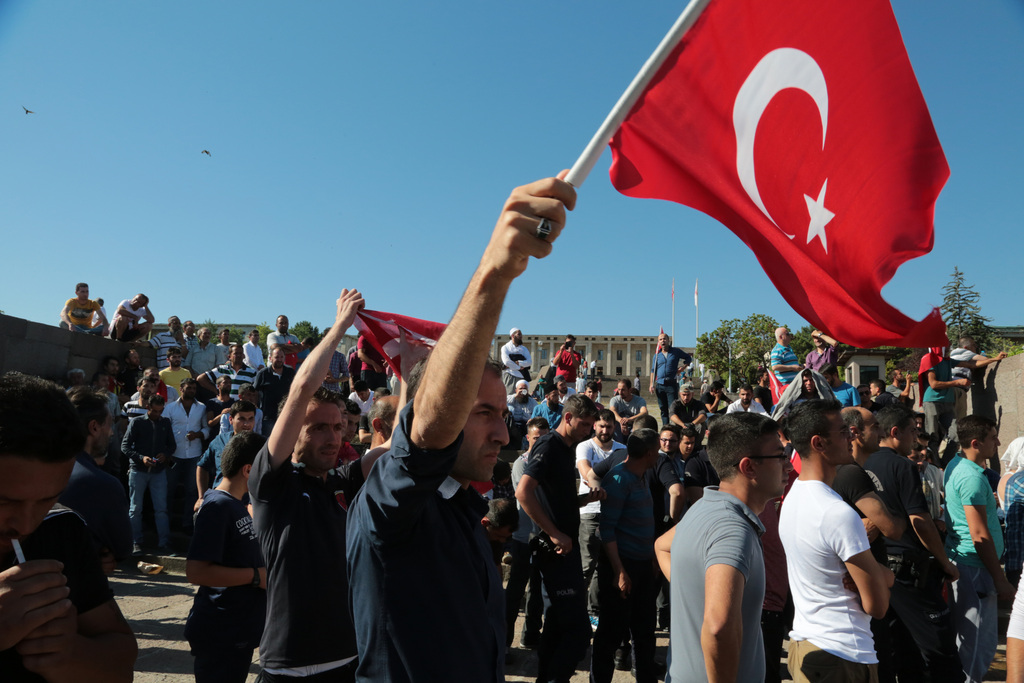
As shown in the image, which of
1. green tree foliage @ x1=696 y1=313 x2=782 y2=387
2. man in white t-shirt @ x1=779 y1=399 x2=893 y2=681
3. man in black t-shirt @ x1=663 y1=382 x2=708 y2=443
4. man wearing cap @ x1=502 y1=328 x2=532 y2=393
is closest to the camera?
man in white t-shirt @ x1=779 y1=399 x2=893 y2=681

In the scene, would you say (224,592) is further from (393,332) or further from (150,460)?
(150,460)

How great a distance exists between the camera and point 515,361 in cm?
1510

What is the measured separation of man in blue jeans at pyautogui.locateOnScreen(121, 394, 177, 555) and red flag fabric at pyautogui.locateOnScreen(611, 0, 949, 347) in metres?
8.35

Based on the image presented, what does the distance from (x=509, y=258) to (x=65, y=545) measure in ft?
4.38

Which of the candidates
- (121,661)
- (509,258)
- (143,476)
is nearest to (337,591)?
(121,661)

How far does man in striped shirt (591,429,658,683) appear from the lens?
5.64 meters

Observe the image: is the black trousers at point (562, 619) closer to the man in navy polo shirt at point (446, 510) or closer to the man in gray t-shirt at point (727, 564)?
the man in gray t-shirt at point (727, 564)

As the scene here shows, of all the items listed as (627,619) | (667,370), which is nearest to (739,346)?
(667,370)

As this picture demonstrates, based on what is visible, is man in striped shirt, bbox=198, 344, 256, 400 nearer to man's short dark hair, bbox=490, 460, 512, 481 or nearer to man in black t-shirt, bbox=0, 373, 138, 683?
man's short dark hair, bbox=490, 460, 512, 481

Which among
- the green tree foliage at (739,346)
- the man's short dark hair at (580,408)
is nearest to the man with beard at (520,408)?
the man's short dark hair at (580,408)

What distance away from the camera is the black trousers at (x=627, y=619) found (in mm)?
5531

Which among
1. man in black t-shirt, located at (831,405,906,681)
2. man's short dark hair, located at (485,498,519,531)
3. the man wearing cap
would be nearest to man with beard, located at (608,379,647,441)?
the man wearing cap

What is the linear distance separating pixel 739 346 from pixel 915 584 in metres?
59.4

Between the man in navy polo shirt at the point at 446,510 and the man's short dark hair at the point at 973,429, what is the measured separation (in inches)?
196
